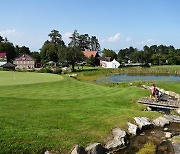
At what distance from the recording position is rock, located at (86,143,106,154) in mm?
17252

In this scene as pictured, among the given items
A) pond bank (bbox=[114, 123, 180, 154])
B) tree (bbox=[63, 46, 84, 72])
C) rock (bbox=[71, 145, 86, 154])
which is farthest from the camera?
tree (bbox=[63, 46, 84, 72])

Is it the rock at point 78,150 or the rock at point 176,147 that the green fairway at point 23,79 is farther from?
the rock at point 176,147

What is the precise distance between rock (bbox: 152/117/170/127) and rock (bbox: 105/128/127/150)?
4460mm

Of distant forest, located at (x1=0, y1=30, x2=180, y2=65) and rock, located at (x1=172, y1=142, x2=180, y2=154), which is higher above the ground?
distant forest, located at (x1=0, y1=30, x2=180, y2=65)

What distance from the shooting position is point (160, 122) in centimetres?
2398

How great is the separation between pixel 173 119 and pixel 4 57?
115663 millimetres

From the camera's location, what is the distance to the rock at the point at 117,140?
18.6 meters

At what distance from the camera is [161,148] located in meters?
18.7

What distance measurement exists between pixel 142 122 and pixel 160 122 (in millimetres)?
1923

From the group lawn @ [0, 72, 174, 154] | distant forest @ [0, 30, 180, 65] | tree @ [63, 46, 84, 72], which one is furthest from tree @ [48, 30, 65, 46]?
lawn @ [0, 72, 174, 154]

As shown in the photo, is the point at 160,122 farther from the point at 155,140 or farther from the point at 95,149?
the point at 95,149

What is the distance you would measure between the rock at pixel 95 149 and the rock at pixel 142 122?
5.95 metres

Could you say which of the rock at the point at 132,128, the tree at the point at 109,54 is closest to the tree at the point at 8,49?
the tree at the point at 109,54

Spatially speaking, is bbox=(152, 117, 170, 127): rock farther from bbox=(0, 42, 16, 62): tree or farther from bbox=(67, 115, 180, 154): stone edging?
bbox=(0, 42, 16, 62): tree
